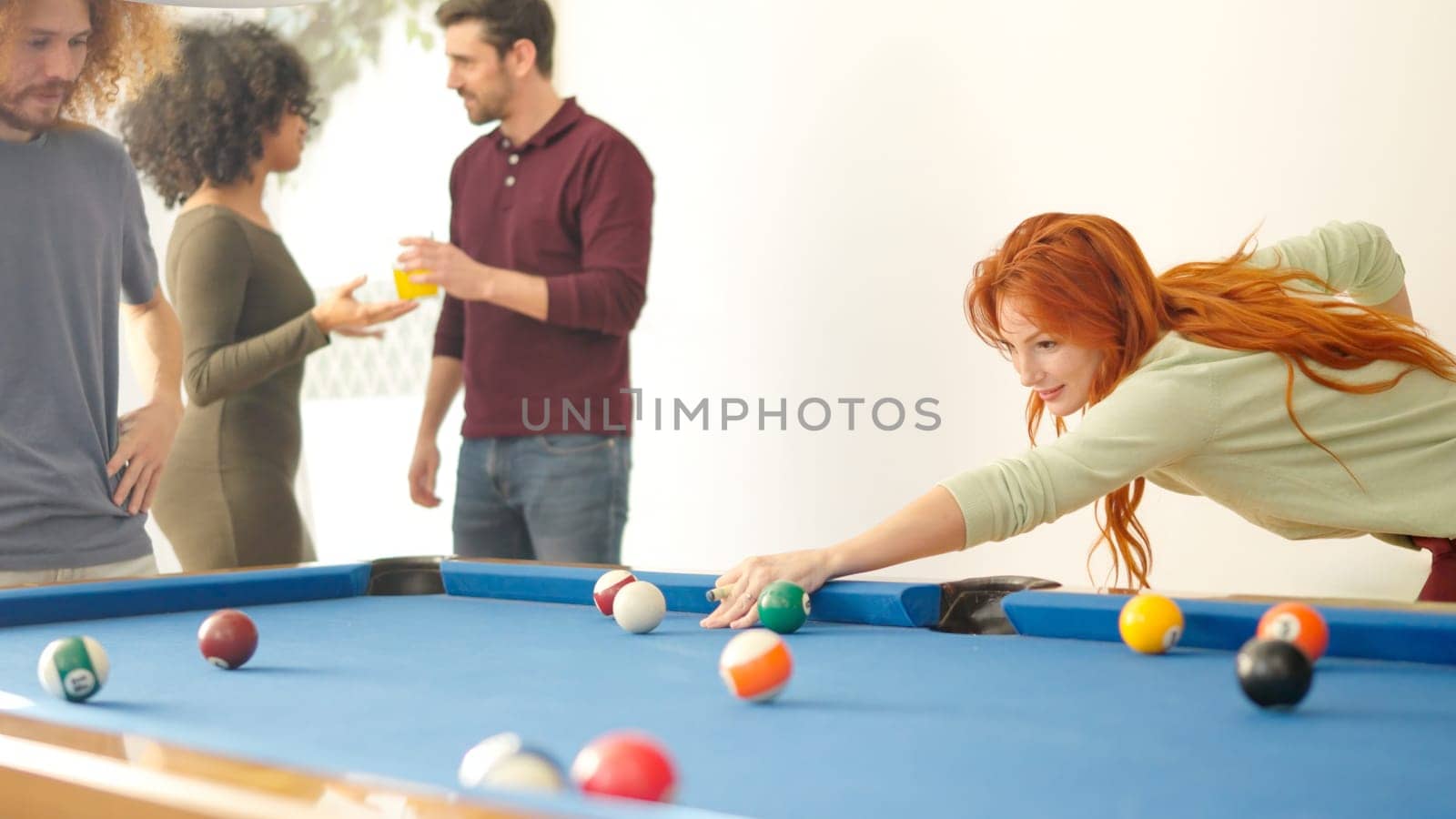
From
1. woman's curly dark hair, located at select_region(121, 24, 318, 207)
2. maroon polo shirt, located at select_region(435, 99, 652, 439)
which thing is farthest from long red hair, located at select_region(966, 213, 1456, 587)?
woman's curly dark hair, located at select_region(121, 24, 318, 207)

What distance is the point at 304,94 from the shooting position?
3537 millimetres

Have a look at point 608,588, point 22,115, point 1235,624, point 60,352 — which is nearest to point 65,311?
point 60,352

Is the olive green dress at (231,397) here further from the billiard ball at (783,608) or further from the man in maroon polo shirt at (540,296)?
the billiard ball at (783,608)

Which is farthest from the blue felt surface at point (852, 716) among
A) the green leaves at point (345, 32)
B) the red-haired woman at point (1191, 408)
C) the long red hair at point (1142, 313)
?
the green leaves at point (345, 32)

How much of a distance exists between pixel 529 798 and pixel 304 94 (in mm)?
3203

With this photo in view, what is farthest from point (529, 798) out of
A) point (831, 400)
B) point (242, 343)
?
point (831, 400)

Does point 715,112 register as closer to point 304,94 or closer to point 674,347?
Answer: point 674,347

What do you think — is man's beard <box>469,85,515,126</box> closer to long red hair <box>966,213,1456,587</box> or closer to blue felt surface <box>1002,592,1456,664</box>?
long red hair <box>966,213,1456,587</box>

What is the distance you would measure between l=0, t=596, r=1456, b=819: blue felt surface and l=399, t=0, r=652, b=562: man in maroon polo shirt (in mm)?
1349

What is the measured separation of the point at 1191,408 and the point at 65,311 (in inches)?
78.9

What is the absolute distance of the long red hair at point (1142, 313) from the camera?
6.40ft

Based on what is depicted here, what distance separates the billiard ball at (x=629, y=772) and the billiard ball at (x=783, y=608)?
86 cm

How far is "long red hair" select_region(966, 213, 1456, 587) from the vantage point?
1.95 metres

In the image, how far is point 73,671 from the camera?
1257 mm
